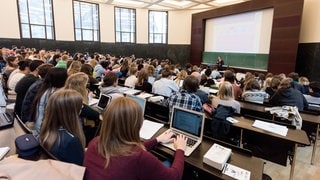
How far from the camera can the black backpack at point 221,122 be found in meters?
2.53

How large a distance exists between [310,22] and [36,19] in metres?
12.6

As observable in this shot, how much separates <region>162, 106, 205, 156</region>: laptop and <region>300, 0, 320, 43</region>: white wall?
8222 millimetres

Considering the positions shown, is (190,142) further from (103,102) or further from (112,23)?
(112,23)

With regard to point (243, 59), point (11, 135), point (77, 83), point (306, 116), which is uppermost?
point (243, 59)

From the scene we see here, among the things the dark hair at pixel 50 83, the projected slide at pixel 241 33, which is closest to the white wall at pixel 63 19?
the projected slide at pixel 241 33

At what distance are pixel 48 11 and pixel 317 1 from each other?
40.7 feet

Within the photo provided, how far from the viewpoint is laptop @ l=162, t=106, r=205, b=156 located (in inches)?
71.1

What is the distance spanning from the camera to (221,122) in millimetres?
2531

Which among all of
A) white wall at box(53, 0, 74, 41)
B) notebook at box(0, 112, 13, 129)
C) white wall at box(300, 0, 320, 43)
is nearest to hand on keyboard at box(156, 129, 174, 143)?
notebook at box(0, 112, 13, 129)

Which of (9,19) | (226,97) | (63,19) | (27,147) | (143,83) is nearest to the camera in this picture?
(27,147)

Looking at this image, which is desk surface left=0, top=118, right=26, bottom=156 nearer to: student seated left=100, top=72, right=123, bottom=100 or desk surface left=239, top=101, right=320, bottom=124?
student seated left=100, top=72, right=123, bottom=100

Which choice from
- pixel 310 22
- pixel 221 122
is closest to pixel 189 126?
pixel 221 122

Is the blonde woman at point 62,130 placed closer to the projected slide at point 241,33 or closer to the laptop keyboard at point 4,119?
the laptop keyboard at point 4,119

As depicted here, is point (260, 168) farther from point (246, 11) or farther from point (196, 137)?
point (246, 11)
